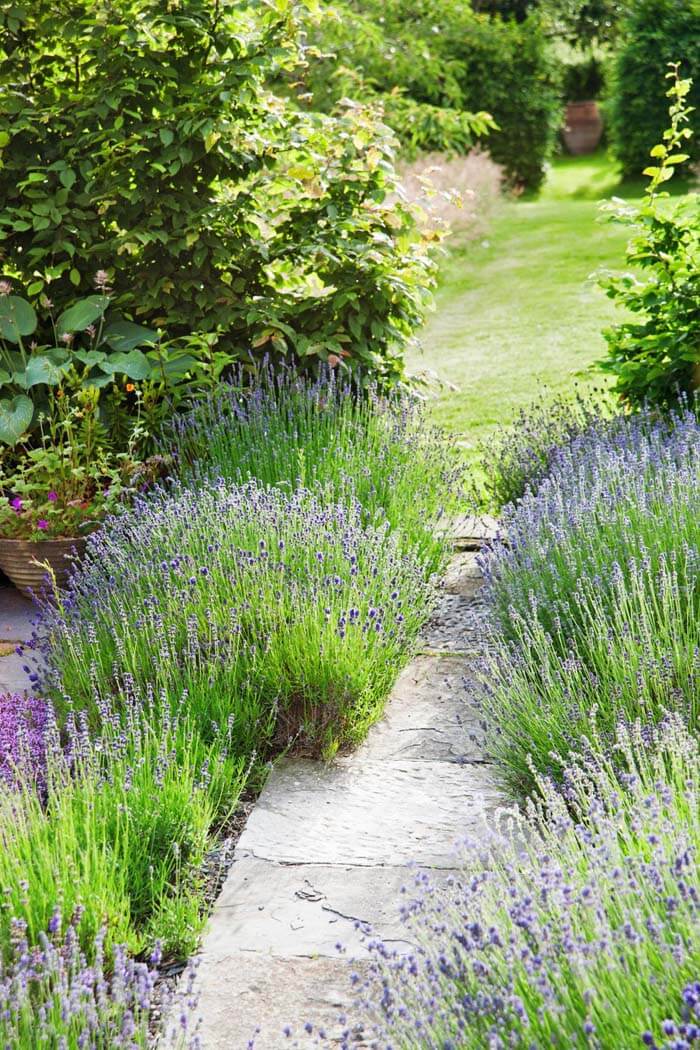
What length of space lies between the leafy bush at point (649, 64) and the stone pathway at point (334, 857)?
1317cm

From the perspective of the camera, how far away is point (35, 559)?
4.45 metres

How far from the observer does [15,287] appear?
5.49m

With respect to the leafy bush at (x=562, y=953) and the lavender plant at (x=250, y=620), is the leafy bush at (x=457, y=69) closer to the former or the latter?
the lavender plant at (x=250, y=620)

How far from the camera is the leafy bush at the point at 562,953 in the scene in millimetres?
1533

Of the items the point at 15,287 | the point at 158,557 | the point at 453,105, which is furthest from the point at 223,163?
the point at 453,105

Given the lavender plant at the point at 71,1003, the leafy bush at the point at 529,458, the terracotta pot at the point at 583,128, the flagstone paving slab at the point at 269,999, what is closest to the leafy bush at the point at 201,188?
the leafy bush at the point at 529,458

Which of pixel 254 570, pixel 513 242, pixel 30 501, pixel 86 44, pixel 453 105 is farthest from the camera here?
pixel 453 105

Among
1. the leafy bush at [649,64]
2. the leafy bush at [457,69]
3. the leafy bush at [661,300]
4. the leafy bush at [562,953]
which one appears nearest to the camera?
the leafy bush at [562,953]

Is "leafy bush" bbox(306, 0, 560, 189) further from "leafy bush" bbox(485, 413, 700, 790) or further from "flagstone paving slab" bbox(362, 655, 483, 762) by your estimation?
"flagstone paving slab" bbox(362, 655, 483, 762)

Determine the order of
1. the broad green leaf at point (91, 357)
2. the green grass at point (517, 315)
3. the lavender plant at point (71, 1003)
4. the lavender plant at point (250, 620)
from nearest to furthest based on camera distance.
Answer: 1. the lavender plant at point (71, 1003)
2. the lavender plant at point (250, 620)
3. the broad green leaf at point (91, 357)
4. the green grass at point (517, 315)

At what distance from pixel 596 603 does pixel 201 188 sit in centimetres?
A: 344

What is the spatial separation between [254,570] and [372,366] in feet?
7.18

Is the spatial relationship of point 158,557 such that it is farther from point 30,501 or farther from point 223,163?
point 223,163

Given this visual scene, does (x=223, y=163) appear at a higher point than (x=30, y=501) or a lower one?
higher
